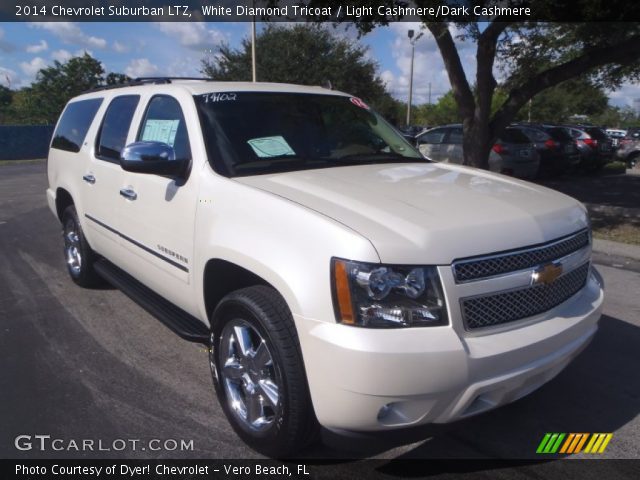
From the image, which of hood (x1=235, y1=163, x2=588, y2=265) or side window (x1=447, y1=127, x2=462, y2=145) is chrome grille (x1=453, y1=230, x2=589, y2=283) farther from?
side window (x1=447, y1=127, x2=462, y2=145)

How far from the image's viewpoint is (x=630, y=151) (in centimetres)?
2030

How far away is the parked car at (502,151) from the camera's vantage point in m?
14.1

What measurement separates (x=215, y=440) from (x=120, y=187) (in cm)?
213

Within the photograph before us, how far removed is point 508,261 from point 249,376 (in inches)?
57.3

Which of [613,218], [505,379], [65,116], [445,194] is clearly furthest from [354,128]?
[613,218]

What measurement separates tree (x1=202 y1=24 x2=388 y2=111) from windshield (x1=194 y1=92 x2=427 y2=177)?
2686 centimetres

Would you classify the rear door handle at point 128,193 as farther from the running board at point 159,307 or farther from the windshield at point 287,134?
the windshield at point 287,134

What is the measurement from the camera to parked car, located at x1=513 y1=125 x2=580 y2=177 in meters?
15.5

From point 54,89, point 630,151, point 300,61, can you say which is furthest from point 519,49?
point 54,89

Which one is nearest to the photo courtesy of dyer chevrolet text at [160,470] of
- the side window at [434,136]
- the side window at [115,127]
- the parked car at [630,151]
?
the side window at [115,127]

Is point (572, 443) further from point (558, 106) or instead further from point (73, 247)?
point (558, 106)

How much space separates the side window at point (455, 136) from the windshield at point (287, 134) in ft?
35.4

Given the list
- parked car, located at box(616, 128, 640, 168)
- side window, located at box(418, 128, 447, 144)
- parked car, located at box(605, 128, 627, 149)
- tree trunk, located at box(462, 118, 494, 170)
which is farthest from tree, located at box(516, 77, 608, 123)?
tree trunk, located at box(462, 118, 494, 170)

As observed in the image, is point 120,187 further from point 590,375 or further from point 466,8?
point 466,8
